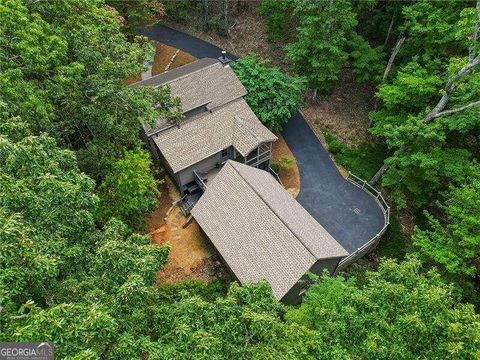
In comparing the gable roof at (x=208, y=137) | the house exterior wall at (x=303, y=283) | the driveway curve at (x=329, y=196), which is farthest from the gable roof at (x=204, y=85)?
the house exterior wall at (x=303, y=283)

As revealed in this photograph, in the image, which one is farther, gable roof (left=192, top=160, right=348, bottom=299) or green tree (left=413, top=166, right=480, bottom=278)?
gable roof (left=192, top=160, right=348, bottom=299)

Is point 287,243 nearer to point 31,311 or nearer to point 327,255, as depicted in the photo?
point 327,255

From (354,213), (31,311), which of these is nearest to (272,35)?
(354,213)

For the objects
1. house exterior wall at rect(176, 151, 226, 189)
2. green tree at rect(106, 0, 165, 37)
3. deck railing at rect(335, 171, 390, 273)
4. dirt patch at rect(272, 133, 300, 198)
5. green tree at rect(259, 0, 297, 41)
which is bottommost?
deck railing at rect(335, 171, 390, 273)

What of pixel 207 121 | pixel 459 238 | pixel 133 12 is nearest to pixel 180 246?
pixel 207 121

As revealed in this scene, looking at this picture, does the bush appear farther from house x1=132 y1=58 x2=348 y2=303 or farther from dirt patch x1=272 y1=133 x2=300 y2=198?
house x1=132 y1=58 x2=348 y2=303

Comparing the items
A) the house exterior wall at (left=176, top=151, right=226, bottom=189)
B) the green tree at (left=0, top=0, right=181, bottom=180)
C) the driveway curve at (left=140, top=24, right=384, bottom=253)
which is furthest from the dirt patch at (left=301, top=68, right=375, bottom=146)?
the green tree at (left=0, top=0, right=181, bottom=180)

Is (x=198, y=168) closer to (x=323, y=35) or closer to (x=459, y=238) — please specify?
(x=323, y=35)
